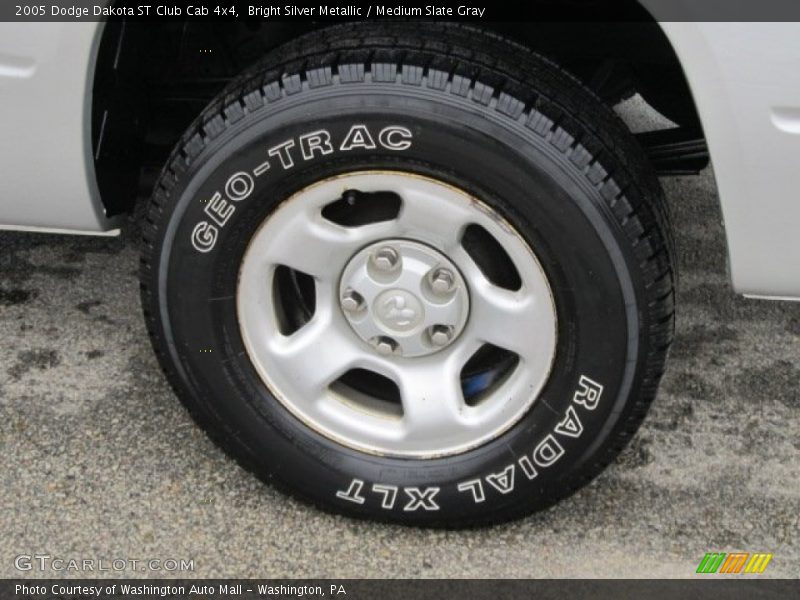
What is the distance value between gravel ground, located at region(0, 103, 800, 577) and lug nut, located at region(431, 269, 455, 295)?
56 cm

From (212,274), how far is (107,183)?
345 mm

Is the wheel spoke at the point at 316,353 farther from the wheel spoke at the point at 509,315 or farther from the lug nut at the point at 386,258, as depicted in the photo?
the wheel spoke at the point at 509,315

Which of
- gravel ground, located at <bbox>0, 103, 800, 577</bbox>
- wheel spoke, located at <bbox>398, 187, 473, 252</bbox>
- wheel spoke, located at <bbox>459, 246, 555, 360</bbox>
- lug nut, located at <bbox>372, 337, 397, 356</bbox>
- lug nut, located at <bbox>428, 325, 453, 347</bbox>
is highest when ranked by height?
wheel spoke, located at <bbox>398, 187, 473, 252</bbox>

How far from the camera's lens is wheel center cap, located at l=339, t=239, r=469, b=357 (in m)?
1.99

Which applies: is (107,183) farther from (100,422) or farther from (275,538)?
(275,538)

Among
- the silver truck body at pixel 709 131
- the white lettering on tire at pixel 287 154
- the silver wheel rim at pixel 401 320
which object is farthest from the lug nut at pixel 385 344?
the silver truck body at pixel 709 131

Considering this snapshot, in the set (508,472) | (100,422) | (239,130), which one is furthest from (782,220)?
(100,422)

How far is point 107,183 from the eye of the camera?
2148 millimetres

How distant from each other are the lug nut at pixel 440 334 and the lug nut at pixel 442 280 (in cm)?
9

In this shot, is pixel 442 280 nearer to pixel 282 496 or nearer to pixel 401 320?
pixel 401 320

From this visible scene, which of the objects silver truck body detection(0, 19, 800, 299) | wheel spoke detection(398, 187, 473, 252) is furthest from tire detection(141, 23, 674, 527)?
silver truck body detection(0, 19, 800, 299)

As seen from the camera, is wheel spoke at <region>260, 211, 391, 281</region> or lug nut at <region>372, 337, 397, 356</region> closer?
wheel spoke at <region>260, 211, 391, 281</region>

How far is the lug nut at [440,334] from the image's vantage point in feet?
6.72

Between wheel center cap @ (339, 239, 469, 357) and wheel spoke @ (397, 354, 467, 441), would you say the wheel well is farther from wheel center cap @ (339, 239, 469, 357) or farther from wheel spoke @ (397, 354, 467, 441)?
wheel spoke @ (397, 354, 467, 441)
